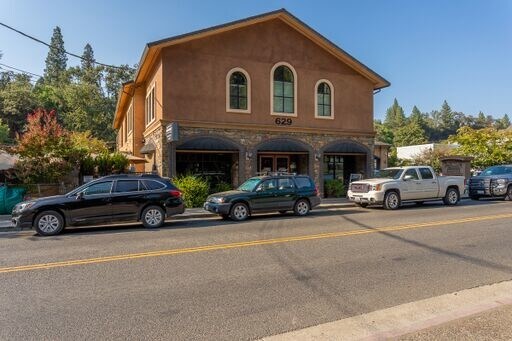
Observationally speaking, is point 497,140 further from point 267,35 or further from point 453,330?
point 453,330

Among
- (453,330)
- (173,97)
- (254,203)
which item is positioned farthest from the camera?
(173,97)

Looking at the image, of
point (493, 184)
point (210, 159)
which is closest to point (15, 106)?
point (210, 159)

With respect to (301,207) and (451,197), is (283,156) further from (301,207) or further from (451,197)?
(451,197)

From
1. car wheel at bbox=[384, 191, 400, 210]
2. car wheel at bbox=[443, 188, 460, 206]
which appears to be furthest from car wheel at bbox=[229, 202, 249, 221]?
car wheel at bbox=[443, 188, 460, 206]

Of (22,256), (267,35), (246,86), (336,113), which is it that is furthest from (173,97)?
(22,256)

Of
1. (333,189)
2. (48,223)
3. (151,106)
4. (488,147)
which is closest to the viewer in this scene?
(48,223)

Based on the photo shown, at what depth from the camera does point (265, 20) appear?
20406 mm

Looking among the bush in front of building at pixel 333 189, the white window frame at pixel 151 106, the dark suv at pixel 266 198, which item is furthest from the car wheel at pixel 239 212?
the bush in front of building at pixel 333 189

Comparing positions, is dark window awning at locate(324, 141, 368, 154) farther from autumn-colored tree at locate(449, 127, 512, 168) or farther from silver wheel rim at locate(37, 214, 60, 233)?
autumn-colored tree at locate(449, 127, 512, 168)

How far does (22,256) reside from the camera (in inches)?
317

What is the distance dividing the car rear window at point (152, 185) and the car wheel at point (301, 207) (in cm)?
492

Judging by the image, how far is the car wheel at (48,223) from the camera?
10836mm

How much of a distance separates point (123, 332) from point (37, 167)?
14246 mm

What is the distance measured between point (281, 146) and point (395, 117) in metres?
138
